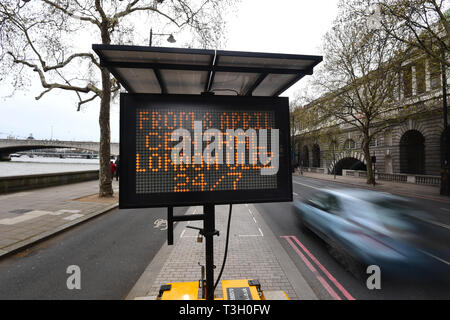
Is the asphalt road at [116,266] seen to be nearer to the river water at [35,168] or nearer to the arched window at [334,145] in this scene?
the river water at [35,168]

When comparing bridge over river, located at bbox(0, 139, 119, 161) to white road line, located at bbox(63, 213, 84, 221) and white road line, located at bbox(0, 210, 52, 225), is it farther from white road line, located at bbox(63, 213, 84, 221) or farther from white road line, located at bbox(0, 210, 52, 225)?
white road line, located at bbox(63, 213, 84, 221)

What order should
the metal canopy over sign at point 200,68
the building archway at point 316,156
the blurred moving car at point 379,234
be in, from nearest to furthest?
the metal canopy over sign at point 200,68, the blurred moving car at point 379,234, the building archway at point 316,156

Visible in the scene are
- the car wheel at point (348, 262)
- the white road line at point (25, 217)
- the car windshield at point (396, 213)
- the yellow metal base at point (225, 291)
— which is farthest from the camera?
the white road line at point (25, 217)

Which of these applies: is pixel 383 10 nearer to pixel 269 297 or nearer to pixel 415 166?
pixel 269 297

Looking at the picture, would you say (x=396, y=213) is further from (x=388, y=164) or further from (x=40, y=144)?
(x=40, y=144)

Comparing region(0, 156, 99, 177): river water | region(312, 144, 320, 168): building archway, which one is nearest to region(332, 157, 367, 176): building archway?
region(312, 144, 320, 168): building archway

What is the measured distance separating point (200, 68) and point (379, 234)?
5117 mm

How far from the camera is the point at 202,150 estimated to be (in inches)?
76.4

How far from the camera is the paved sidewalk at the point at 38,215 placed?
19.3 feet

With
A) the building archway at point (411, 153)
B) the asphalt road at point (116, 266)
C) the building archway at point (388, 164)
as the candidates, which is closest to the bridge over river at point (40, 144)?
the asphalt road at point (116, 266)

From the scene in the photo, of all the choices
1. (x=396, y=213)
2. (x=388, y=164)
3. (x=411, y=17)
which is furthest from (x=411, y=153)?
(x=396, y=213)

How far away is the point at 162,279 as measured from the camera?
3.97 metres

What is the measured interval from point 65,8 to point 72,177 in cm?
1295

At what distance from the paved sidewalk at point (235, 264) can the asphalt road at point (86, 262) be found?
15.2 inches
